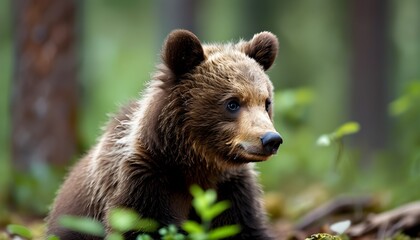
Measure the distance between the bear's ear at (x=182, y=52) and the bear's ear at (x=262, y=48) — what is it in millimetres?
453

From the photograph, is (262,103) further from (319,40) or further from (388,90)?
(319,40)

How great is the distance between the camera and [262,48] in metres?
6.65

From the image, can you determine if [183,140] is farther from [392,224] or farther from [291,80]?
[291,80]

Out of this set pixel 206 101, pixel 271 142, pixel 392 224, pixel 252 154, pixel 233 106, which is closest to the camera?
pixel 271 142

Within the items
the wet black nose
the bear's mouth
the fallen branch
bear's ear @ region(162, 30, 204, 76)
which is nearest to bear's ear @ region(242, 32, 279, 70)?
bear's ear @ region(162, 30, 204, 76)

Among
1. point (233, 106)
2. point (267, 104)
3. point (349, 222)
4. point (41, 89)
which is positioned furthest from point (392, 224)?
point (41, 89)

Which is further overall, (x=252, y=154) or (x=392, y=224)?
(x=392, y=224)

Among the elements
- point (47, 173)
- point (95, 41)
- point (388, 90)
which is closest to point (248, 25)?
point (95, 41)

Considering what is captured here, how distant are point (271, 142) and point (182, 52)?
41.8 inches

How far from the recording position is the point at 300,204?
10.5 m

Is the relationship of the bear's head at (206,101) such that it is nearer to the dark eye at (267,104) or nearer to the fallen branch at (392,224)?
the dark eye at (267,104)

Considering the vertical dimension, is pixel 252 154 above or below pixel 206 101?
below

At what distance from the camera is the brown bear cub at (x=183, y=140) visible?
6090mm

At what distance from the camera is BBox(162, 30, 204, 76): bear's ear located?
6.19 metres
